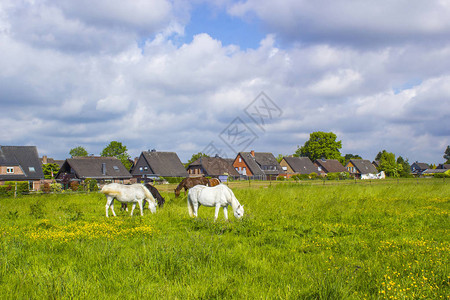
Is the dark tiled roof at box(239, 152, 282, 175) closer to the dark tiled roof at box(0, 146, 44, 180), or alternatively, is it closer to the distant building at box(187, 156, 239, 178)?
the distant building at box(187, 156, 239, 178)

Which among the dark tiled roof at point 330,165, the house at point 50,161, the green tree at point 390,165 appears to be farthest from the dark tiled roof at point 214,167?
the house at point 50,161

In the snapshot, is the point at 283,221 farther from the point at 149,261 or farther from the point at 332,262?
the point at 149,261

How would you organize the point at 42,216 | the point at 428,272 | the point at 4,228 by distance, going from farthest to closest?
1. the point at 42,216
2. the point at 4,228
3. the point at 428,272

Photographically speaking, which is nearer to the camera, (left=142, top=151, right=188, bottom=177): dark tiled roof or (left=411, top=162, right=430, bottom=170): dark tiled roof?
(left=142, top=151, right=188, bottom=177): dark tiled roof

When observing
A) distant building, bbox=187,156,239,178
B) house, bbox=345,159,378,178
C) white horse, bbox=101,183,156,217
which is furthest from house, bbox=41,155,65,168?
white horse, bbox=101,183,156,217

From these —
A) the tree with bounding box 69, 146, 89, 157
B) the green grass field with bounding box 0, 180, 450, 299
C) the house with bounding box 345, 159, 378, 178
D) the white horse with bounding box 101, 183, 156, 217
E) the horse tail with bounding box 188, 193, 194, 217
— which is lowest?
the green grass field with bounding box 0, 180, 450, 299

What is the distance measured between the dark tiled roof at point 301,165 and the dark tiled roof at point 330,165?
272 centimetres

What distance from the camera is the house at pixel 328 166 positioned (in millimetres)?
100562

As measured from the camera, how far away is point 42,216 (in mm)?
14273

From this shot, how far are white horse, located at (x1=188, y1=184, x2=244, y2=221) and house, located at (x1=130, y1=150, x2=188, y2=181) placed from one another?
62591 mm

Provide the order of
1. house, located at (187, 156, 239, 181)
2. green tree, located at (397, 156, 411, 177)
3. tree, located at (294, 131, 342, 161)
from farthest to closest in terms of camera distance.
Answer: tree, located at (294, 131, 342, 161)
green tree, located at (397, 156, 411, 177)
house, located at (187, 156, 239, 181)

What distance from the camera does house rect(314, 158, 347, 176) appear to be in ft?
330

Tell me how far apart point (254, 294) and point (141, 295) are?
5.91 ft

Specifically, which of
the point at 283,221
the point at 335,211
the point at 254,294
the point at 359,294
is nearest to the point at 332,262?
the point at 359,294
